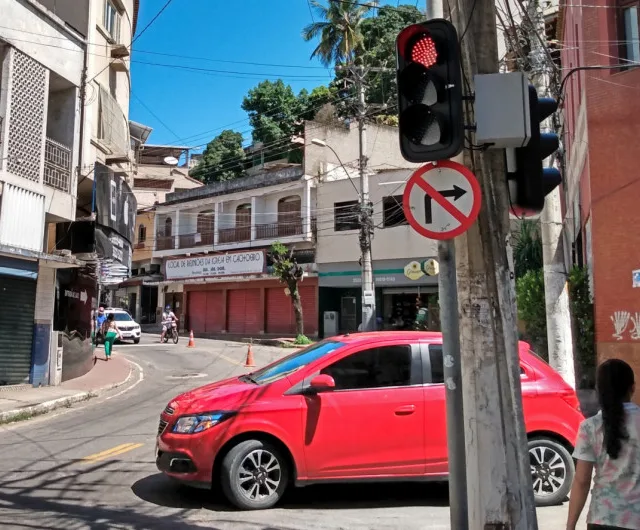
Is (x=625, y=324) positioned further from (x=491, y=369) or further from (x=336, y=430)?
(x=491, y=369)

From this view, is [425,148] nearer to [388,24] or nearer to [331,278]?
[331,278]

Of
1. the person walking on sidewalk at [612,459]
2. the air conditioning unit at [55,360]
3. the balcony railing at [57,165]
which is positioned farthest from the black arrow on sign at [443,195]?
the air conditioning unit at [55,360]

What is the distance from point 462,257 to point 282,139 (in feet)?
144

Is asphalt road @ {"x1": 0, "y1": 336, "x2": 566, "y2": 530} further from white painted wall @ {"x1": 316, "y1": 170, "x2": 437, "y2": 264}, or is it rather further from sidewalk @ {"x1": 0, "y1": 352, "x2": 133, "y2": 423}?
white painted wall @ {"x1": 316, "y1": 170, "x2": 437, "y2": 264}

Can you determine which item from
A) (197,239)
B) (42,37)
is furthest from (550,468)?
(197,239)

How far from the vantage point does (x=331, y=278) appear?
105 feet

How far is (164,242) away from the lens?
1636 inches

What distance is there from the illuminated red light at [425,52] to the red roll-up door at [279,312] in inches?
1163

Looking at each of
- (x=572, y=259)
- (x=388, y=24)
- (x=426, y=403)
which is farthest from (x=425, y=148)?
(x=388, y=24)

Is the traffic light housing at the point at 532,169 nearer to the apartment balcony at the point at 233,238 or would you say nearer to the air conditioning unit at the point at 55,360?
the air conditioning unit at the point at 55,360

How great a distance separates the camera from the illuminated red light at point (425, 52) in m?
3.71

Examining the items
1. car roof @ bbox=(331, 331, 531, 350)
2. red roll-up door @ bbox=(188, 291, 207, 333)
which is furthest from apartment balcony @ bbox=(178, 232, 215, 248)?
car roof @ bbox=(331, 331, 531, 350)

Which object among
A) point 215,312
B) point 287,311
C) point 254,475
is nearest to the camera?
point 254,475

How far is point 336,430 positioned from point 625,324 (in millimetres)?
7708
